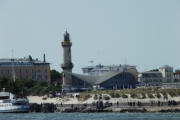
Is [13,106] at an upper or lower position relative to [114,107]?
upper

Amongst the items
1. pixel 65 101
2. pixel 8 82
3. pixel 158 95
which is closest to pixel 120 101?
pixel 158 95

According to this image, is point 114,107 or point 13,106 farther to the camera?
point 13,106

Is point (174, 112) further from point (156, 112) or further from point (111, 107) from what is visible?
point (111, 107)

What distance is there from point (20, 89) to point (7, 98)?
33633 mm

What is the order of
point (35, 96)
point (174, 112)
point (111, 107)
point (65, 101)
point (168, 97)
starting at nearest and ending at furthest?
point (174, 112) < point (111, 107) < point (168, 97) < point (65, 101) < point (35, 96)

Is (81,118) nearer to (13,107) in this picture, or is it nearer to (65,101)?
(13,107)

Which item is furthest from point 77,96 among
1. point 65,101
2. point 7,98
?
point 7,98

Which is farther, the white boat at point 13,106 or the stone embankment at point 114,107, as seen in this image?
the white boat at point 13,106

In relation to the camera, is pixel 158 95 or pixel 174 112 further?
pixel 158 95

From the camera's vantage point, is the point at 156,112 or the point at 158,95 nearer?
the point at 156,112

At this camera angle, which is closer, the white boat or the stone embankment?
the stone embankment

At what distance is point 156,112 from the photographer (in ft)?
395

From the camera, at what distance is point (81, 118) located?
10919 cm

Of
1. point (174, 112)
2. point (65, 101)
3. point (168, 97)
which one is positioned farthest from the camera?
point (65, 101)
